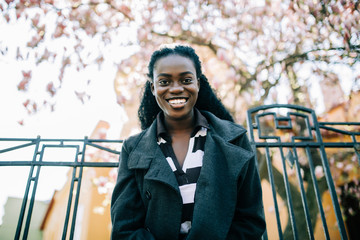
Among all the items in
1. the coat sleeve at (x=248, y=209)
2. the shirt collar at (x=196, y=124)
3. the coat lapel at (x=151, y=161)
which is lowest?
the coat sleeve at (x=248, y=209)

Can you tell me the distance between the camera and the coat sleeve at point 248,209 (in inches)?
59.4

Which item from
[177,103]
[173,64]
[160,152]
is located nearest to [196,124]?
[177,103]

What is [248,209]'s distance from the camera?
1558mm

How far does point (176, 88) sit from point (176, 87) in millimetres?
11

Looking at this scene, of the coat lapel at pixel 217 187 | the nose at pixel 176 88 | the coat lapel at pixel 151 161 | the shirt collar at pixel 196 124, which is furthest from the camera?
the shirt collar at pixel 196 124

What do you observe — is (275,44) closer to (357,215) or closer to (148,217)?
(357,215)

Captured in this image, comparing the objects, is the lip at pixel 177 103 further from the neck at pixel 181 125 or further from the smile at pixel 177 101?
the neck at pixel 181 125

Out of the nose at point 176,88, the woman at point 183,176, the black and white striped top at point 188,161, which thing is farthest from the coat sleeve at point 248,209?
the nose at point 176,88

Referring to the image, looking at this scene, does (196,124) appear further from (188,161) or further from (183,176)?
(183,176)

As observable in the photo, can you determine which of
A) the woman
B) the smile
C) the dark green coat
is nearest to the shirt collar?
the woman

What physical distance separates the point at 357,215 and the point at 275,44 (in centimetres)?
430

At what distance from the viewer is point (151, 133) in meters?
1.88

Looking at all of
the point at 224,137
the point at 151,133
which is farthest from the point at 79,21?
the point at 224,137

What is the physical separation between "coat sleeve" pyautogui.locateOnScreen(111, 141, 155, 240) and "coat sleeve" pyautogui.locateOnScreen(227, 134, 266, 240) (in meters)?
0.52
